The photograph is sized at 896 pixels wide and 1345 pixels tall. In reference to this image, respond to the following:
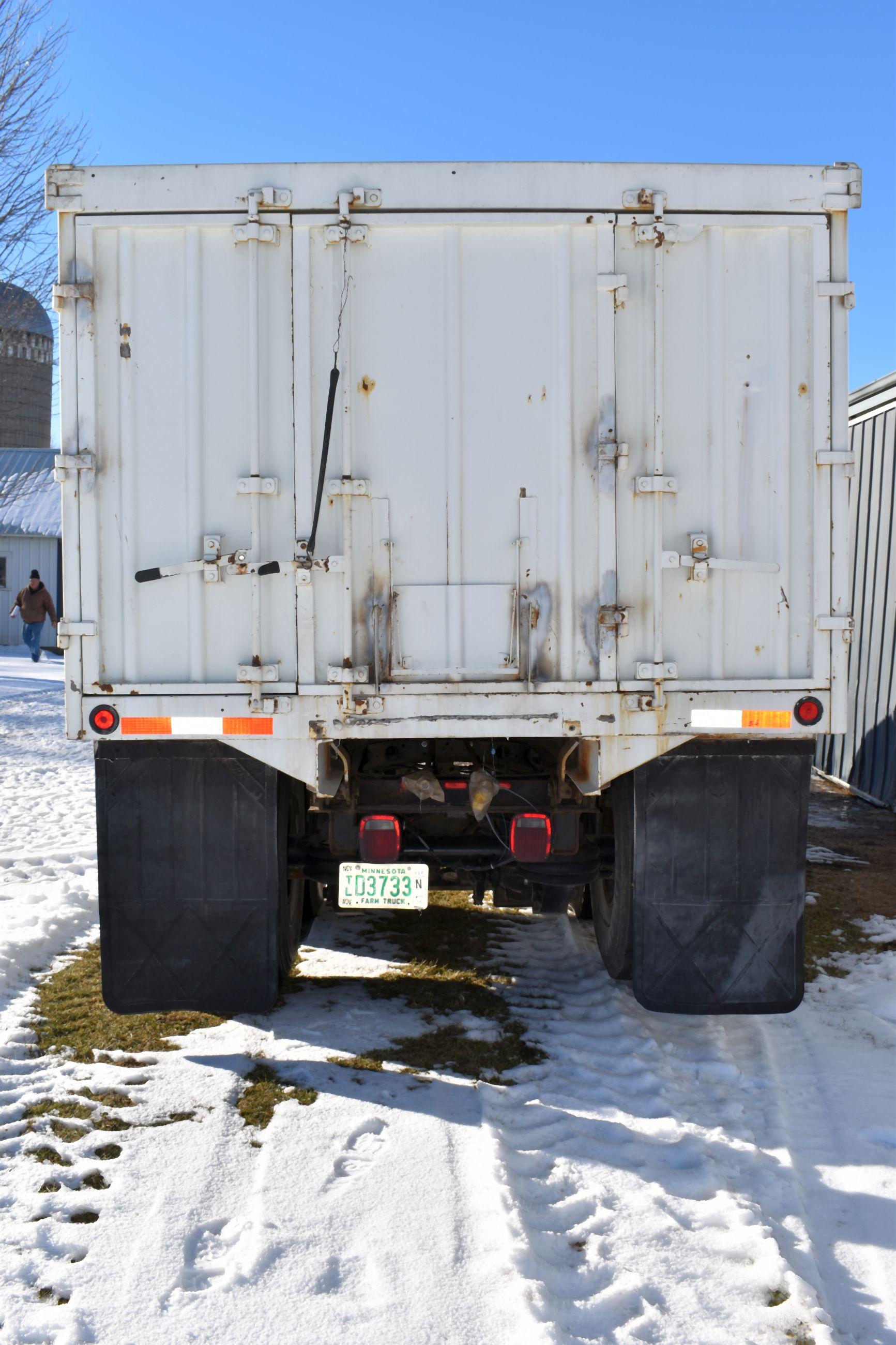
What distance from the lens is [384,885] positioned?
438 centimetres

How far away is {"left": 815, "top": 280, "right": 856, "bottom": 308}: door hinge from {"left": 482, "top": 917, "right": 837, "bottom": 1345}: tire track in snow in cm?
301

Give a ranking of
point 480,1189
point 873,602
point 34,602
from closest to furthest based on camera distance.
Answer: point 480,1189
point 873,602
point 34,602

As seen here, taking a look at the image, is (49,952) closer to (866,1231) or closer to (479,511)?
(479,511)

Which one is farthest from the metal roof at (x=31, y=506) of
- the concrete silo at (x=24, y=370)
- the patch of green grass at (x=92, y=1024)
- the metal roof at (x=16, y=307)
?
the patch of green grass at (x=92, y=1024)

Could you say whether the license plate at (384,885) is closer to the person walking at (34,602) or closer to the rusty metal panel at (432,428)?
the rusty metal panel at (432,428)

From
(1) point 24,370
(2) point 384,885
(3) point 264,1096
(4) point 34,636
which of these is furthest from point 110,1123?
(1) point 24,370

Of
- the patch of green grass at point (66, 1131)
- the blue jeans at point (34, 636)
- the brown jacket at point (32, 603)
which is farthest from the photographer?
the blue jeans at point (34, 636)

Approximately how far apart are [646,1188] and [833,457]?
8.83 feet

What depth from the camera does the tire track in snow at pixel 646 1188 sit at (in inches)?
107

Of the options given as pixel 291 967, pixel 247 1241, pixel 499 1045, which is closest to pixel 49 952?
pixel 291 967

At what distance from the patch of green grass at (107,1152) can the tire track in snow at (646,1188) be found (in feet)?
4.08

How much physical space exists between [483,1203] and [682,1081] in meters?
1.25

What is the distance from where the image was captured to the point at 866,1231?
10.3 feet

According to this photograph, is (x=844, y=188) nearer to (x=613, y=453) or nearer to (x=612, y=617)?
(x=613, y=453)
